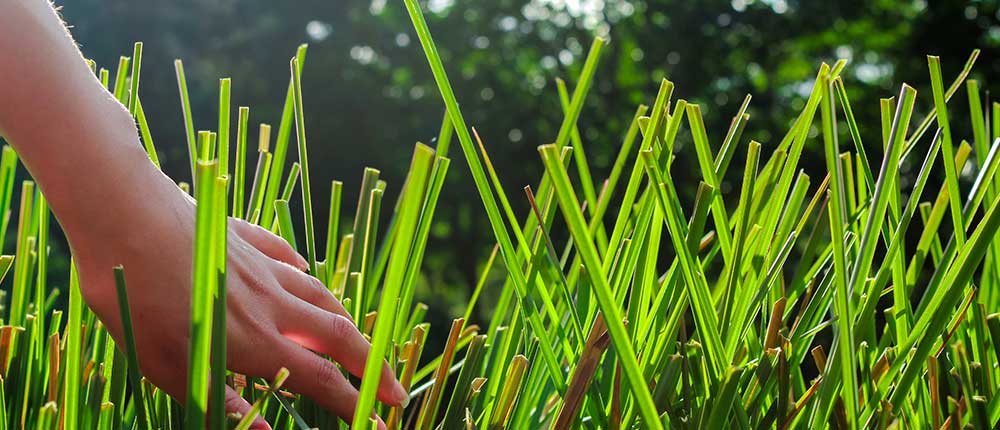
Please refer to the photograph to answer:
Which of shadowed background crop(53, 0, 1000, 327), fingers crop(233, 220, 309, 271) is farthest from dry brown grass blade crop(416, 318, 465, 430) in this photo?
shadowed background crop(53, 0, 1000, 327)

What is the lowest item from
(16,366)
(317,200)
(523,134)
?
(317,200)

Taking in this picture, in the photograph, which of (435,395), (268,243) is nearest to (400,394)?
(435,395)

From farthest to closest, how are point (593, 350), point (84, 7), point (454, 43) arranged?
point (454, 43) < point (84, 7) < point (593, 350)

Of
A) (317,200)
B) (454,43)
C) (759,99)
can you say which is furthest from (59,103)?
(759,99)

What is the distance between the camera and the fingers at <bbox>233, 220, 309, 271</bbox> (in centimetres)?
51

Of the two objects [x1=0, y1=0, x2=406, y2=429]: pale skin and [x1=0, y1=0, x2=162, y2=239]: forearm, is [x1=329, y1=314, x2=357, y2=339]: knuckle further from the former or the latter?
[x1=0, y1=0, x2=162, y2=239]: forearm

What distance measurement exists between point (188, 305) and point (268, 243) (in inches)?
4.2

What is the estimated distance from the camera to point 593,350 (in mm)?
405

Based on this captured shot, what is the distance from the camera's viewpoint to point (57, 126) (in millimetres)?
410

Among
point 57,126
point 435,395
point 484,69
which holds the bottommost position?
point 484,69

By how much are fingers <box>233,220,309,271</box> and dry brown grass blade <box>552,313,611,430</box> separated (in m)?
0.22

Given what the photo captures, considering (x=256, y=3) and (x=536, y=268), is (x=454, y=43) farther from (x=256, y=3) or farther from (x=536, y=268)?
(x=536, y=268)

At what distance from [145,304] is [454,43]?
6.03m

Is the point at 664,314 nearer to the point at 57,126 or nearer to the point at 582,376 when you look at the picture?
the point at 582,376
